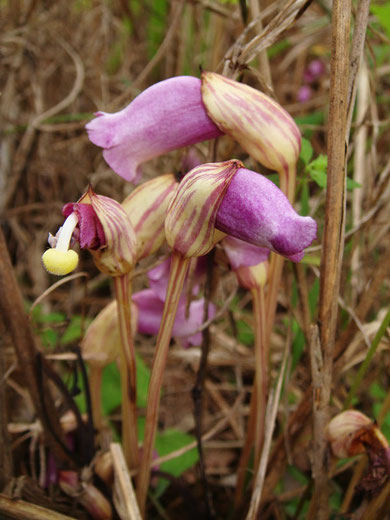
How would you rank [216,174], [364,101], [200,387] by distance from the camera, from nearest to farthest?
[216,174], [200,387], [364,101]

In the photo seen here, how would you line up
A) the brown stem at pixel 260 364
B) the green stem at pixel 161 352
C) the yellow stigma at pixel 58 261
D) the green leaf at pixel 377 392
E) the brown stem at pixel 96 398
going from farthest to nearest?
1. the green leaf at pixel 377 392
2. the brown stem at pixel 96 398
3. the brown stem at pixel 260 364
4. the green stem at pixel 161 352
5. the yellow stigma at pixel 58 261

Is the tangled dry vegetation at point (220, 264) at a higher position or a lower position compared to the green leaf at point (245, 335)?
higher

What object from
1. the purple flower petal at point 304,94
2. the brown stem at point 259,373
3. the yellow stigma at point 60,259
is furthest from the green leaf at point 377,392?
the purple flower petal at point 304,94

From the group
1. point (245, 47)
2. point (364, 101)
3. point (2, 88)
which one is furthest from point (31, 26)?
point (245, 47)

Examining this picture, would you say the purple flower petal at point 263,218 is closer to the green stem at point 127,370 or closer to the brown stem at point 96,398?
the green stem at point 127,370

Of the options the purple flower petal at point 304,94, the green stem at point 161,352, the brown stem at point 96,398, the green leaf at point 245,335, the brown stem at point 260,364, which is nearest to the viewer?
the green stem at point 161,352

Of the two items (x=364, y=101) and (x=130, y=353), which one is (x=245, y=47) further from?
(x=364, y=101)

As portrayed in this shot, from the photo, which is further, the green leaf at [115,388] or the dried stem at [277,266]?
the green leaf at [115,388]
